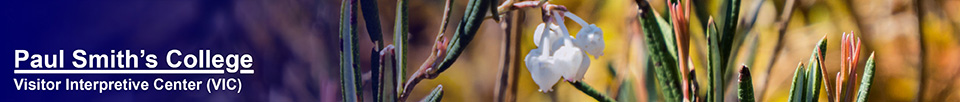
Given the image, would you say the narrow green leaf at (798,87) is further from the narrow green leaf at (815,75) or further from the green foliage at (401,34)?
the green foliage at (401,34)

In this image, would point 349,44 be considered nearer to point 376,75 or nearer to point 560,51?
point 376,75

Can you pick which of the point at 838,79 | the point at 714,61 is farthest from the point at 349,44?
the point at 838,79

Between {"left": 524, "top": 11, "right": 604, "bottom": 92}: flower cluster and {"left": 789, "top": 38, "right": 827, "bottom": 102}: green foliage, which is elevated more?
{"left": 524, "top": 11, "right": 604, "bottom": 92}: flower cluster

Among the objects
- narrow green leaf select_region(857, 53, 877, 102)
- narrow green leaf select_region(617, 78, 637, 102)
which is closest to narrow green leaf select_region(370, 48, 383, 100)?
narrow green leaf select_region(617, 78, 637, 102)

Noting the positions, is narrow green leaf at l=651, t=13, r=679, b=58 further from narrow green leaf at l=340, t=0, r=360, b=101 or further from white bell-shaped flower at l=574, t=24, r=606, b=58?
narrow green leaf at l=340, t=0, r=360, b=101

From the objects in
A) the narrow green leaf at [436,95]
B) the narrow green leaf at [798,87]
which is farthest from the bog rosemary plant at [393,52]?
the narrow green leaf at [798,87]

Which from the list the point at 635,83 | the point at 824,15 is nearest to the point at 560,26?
the point at 635,83
